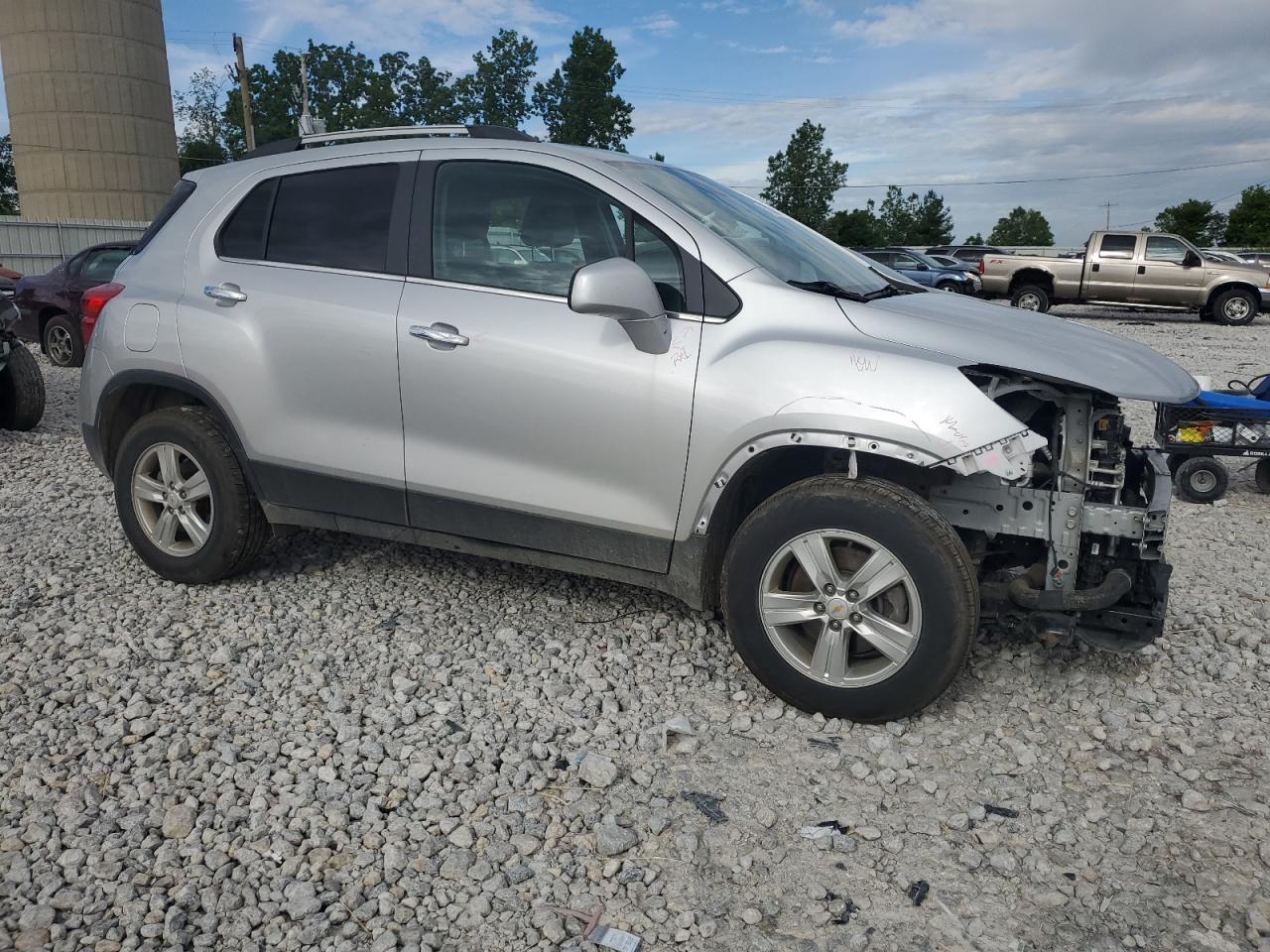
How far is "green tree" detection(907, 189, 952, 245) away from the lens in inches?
3219

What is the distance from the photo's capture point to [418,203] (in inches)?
158

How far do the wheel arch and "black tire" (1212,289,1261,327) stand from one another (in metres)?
21.6

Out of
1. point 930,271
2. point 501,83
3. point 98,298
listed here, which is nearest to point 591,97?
point 501,83

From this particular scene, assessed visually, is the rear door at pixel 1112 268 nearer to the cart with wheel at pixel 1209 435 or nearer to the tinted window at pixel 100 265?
the cart with wheel at pixel 1209 435

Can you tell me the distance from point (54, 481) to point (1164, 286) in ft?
68.5

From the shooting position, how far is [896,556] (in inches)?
126

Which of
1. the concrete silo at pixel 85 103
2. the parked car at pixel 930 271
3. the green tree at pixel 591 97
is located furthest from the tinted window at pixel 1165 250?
the green tree at pixel 591 97

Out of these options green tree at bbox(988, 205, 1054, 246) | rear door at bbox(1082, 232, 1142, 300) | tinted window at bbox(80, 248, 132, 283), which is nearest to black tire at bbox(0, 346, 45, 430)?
tinted window at bbox(80, 248, 132, 283)

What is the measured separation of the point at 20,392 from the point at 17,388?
0.19 ft

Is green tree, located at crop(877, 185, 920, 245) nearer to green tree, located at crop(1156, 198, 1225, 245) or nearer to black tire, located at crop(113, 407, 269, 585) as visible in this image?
green tree, located at crop(1156, 198, 1225, 245)

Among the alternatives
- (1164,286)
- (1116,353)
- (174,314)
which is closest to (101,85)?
(1164,286)

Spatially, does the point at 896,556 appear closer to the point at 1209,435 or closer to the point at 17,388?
the point at 1209,435

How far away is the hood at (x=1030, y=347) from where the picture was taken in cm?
315

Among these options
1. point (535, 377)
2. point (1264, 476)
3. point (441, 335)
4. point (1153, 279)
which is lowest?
point (1264, 476)
